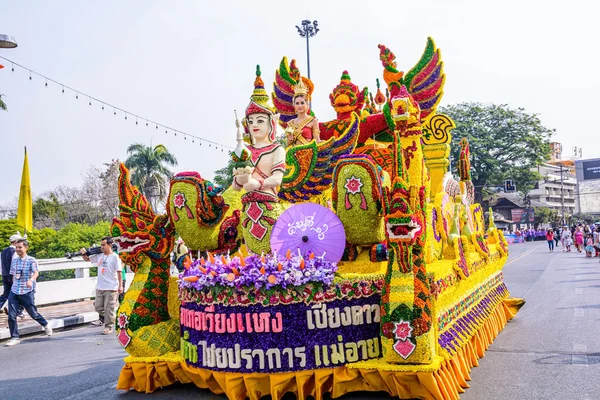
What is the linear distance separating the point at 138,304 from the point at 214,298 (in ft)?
3.82

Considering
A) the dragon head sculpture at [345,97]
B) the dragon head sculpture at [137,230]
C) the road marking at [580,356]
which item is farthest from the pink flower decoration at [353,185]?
the road marking at [580,356]

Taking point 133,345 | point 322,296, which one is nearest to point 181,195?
point 133,345

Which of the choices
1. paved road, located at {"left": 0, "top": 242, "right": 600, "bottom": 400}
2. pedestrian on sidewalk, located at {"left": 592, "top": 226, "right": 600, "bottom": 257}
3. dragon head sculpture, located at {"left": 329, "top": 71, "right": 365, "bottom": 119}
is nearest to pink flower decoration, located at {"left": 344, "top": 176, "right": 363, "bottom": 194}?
paved road, located at {"left": 0, "top": 242, "right": 600, "bottom": 400}

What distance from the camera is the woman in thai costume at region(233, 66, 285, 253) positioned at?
5.36 metres

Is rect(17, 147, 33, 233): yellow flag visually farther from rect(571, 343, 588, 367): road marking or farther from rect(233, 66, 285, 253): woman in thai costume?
rect(571, 343, 588, 367): road marking

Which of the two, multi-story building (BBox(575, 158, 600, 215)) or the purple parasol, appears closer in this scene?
the purple parasol

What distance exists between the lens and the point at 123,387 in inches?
211

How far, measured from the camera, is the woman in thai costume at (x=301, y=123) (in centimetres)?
695

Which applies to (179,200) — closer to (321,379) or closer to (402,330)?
(321,379)

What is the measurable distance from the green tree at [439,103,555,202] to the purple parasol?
128ft

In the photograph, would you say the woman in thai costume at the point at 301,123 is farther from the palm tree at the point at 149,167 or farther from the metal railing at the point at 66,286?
the palm tree at the point at 149,167

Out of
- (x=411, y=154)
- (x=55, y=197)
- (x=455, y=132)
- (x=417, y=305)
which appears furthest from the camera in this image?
(x=455, y=132)

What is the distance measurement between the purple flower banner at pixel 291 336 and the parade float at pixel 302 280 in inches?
0.4

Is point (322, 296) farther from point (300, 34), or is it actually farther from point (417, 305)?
point (300, 34)
